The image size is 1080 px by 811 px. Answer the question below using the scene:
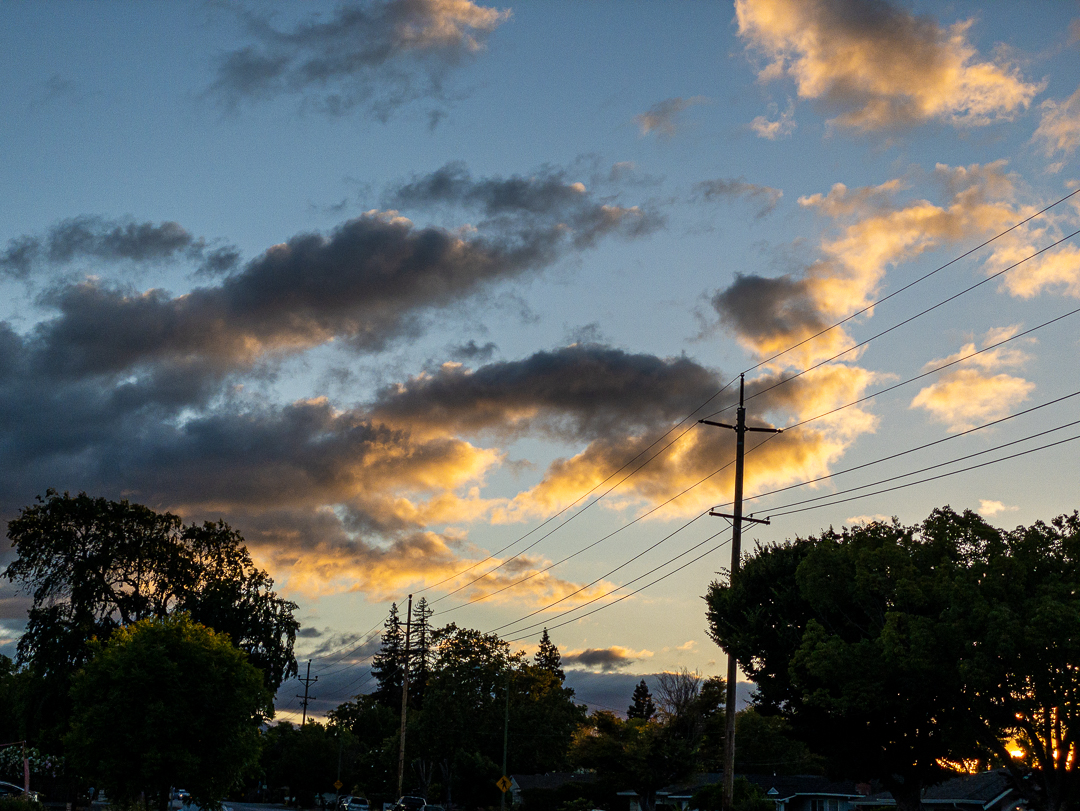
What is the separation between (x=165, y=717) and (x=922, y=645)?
26426mm

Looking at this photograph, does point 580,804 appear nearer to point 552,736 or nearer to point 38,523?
point 552,736

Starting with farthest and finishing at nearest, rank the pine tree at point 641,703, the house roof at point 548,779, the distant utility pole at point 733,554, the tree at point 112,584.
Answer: the pine tree at point 641,703
the house roof at point 548,779
the tree at point 112,584
the distant utility pole at point 733,554

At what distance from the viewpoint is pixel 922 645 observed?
33812 mm

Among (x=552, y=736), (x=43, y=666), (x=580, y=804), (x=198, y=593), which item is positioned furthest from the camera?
(x=552, y=736)

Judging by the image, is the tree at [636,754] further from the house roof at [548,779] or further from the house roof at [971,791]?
the house roof at [548,779]

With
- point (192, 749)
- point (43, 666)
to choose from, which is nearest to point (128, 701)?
point (192, 749)

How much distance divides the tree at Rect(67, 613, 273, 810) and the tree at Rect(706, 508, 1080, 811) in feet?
68.9

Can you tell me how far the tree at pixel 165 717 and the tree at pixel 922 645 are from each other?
2100 centimetres

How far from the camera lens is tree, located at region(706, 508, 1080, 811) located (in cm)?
3250

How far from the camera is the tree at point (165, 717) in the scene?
3372 cm

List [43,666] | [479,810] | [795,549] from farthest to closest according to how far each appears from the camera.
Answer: [479,810], [43,666], [795,549]

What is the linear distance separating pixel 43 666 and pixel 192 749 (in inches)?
1036

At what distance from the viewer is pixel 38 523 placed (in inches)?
2263

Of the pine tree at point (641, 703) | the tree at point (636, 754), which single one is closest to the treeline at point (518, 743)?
the tree at point (636, 754)
